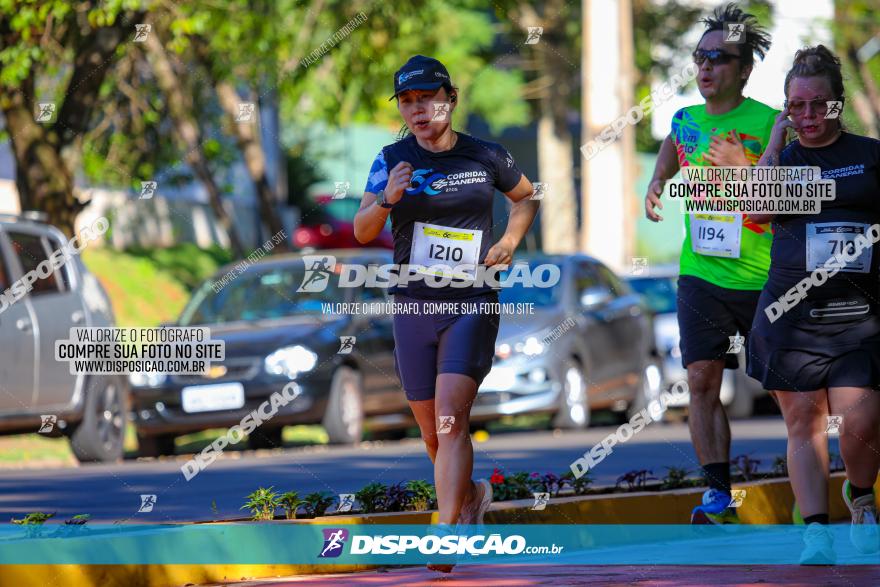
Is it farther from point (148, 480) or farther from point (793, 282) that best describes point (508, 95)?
point (793, 282)

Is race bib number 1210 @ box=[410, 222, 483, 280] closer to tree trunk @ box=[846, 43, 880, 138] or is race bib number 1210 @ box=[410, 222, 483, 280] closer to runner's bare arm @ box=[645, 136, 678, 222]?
runner's bare arm @ box=[645, 136, 678, 222]

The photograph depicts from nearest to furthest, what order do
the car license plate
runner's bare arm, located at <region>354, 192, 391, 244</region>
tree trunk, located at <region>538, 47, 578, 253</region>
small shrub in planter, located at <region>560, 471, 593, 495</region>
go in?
1. runner's bare arm, located at <region>354, 192, 391, 244</region>
2. small shrub in planter, located at <region>560, 471, 593, 495</region>
3. the car license plate
4. tree trunk, located at <region>538, 47, 578, 253</region>

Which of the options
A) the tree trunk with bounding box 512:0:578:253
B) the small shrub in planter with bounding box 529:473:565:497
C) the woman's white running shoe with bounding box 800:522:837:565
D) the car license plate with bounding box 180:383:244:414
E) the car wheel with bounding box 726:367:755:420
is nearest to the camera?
the woman's white running shoe with bounding box 800:522:837:565

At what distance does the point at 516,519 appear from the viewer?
8.99m

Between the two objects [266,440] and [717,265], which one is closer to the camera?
[717,265]

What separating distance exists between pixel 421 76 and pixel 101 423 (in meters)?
8.47

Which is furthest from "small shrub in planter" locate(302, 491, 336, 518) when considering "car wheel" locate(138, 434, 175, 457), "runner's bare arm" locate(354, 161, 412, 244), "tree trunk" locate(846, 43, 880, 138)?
"tree trunk" locate(846, 43, 880, 138)

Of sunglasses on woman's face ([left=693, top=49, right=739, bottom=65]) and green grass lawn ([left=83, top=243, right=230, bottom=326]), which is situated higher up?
sunglasses on woman's face ([left=693, top=49, right=739, bottom=65])

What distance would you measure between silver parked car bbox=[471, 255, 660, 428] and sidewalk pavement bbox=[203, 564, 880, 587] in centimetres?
986

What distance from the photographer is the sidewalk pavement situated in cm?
731

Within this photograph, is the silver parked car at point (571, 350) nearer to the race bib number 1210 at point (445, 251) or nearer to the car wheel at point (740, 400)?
the car wheel at point (740, 400)

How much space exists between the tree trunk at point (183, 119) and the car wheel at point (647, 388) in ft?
25.4

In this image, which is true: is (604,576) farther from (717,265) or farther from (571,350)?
(571,350)

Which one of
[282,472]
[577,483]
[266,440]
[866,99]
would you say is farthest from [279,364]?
[866,99]
